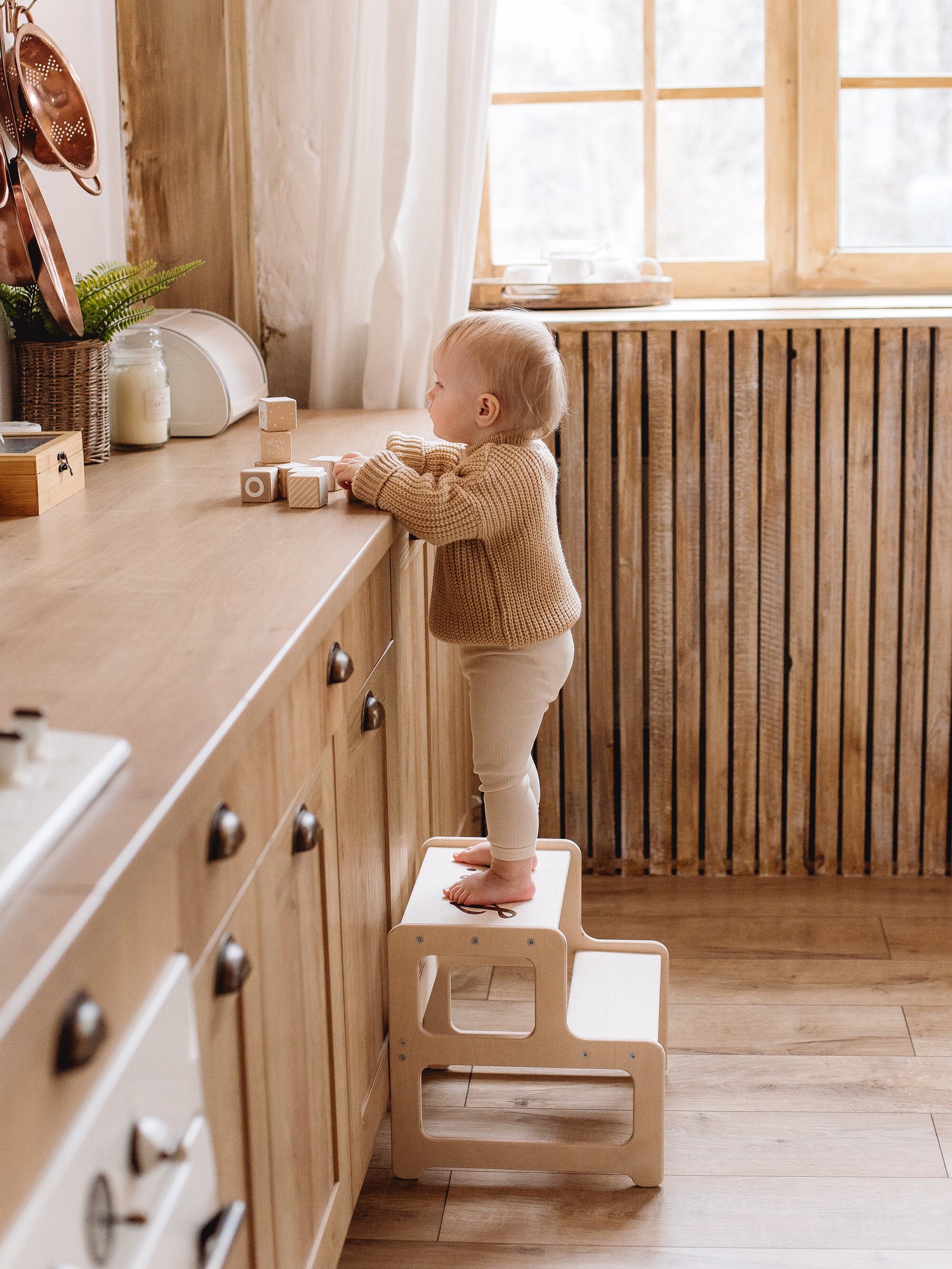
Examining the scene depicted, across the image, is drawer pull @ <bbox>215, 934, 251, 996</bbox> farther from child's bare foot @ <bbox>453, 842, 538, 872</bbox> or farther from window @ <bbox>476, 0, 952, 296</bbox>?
window @ <bbox>476, 0, 952, 296</bbox>

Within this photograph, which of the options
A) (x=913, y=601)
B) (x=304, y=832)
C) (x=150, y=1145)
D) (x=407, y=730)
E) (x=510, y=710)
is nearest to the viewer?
(x=150, y=1145)

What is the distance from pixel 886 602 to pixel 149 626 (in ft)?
6.13

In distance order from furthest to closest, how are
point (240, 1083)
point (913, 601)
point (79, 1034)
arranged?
1. point (913, 601)
2. point (240, 1083)
3. point (79, 1034)

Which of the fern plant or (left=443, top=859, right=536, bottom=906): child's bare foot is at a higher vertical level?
the fern plant

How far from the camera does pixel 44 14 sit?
7.32 feet

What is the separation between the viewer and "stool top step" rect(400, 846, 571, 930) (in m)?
1.89

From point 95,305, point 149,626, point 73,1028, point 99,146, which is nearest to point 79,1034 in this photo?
point 73,1028

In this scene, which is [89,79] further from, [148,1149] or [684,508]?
[148,1149]

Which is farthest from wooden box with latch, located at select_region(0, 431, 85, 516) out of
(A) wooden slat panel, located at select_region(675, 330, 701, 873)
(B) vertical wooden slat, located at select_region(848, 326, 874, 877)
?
(B) vertical wooden slat, located at select_region(848, 326, 874, 877)

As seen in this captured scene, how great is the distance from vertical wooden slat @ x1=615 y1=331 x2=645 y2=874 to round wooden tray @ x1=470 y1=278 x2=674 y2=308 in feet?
0.50

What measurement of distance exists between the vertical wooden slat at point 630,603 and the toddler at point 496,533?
89 cm

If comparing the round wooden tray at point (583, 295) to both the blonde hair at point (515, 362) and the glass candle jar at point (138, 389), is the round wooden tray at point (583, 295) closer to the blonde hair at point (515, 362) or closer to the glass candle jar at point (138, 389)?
the glass candle jar at point (138, 389)

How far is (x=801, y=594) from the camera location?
2.78 meters

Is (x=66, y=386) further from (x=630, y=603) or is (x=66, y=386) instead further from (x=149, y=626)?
(x=630, y=603)
